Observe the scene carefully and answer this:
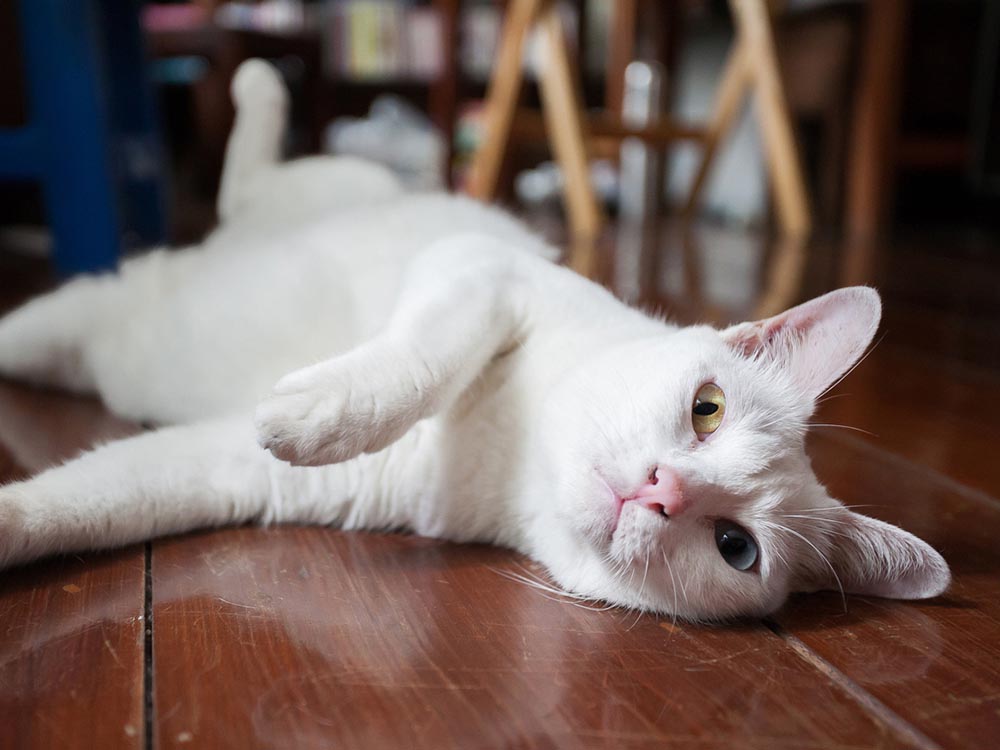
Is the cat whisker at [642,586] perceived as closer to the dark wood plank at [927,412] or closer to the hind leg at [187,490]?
the hind leg at [187,490]

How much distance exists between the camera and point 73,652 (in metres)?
0.65

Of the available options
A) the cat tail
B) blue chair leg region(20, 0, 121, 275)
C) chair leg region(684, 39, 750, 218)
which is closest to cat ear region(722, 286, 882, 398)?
the cat tail

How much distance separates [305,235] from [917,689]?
2.98 ft

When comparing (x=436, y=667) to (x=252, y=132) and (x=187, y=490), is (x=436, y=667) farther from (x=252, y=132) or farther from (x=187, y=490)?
(x=252, y=132)

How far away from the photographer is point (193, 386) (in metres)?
1.15

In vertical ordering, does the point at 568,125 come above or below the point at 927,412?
above

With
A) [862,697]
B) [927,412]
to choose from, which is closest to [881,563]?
[862,697]

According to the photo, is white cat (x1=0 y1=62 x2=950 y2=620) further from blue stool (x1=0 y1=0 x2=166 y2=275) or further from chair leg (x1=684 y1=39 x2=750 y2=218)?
chair leg (x1=684 y1=39 x2=750 y2=218)

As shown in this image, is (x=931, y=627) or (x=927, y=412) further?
(x=927, y=412)

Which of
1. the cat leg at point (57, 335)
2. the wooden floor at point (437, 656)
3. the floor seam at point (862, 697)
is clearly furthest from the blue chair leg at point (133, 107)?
the floor seam at point (862, 697)

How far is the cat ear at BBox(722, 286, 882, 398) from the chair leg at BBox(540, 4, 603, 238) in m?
2.43

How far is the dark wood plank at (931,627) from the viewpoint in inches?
26.0

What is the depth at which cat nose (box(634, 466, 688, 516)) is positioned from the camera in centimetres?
72

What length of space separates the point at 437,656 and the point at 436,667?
0.6 inches
